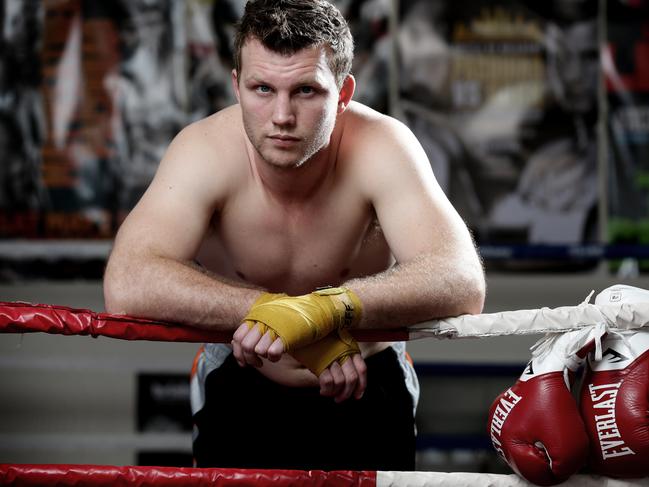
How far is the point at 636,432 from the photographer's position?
131cm

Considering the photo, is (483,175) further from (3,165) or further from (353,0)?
(3,165)

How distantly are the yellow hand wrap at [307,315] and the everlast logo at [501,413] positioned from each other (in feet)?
0.80

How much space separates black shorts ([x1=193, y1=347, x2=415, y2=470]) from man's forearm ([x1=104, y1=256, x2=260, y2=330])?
484mm

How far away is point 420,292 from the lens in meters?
1.50

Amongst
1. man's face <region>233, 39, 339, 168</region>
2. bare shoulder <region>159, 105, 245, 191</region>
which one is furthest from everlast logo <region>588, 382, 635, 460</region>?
bare shoulder <region>159, 105, 245, 191</region>

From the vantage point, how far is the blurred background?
3299 mm

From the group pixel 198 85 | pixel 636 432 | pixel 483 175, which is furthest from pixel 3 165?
pixel 636 432

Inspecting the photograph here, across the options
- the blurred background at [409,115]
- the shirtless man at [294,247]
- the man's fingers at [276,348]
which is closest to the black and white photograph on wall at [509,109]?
the blurred background at [409,115]

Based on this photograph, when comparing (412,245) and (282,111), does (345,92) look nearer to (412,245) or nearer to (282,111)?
(282,111)

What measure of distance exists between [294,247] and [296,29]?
1.44ft

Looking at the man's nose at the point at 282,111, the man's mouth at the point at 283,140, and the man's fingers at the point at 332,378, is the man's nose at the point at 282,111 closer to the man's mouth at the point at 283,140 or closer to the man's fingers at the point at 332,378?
the man's mouth at the point at 283,140

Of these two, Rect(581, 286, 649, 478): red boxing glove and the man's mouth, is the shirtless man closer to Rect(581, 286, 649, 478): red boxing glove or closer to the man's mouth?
the man's mouth

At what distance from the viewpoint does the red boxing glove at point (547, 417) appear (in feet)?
4.39

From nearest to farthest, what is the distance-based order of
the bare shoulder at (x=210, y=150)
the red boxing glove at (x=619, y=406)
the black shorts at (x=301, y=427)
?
the red boxing glove at (x=619, y=406) → the bare shoulder at (x=210, y=150) → the black shorts at (x=301, y=427)
